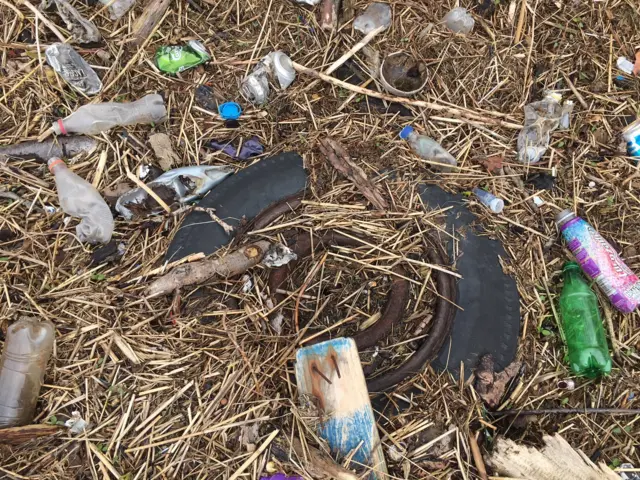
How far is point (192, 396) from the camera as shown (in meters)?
1.88

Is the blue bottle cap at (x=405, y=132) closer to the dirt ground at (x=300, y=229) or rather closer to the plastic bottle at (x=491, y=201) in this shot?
the dirt ground at (x=300, y=229)

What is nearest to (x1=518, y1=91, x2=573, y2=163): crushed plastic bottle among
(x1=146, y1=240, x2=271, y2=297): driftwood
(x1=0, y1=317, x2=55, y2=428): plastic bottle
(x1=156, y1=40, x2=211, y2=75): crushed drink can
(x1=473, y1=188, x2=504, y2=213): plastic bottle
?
(x1=473, y1=188, x2=504, y2=213): plastic bottle

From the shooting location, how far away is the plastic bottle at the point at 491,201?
7.43ft

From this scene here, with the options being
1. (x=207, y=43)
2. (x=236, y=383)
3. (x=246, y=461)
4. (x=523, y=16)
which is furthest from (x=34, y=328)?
(x=523, y=16)

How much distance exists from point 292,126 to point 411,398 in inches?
60.5

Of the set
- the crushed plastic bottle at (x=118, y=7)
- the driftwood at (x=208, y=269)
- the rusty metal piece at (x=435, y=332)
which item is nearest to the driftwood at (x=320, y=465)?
the rusty metal piece at (x=435, y=332)

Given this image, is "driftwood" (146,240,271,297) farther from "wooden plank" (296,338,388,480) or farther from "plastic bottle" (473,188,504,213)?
"plastic bottle" (473,188,504,213)

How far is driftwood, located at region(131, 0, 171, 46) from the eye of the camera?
252 cm

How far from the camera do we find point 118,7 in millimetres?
2537

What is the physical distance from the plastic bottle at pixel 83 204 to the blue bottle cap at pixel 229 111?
30.4 inches

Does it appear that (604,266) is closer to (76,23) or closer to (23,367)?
(23,367)

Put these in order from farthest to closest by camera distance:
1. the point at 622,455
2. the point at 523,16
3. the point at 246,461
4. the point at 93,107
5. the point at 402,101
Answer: the point at 523,16 < the point at 402,101 < the point at 93,107 < the point at 622,455 < the point at 246,461

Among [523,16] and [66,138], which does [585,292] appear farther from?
[66,138]

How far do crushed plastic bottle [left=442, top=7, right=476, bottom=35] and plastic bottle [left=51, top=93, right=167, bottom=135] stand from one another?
1.77 metres
